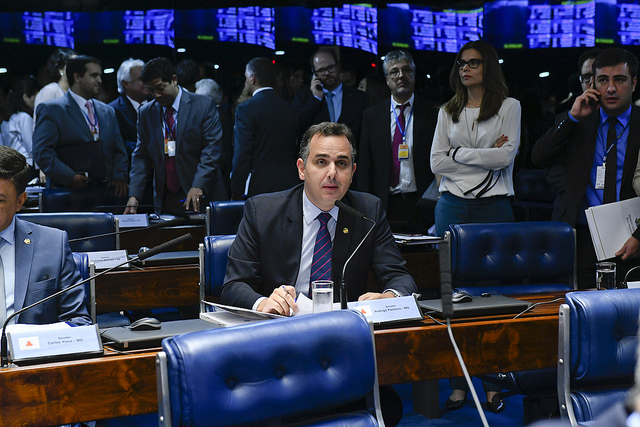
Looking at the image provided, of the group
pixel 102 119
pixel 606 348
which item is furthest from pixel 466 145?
pixel 102 119

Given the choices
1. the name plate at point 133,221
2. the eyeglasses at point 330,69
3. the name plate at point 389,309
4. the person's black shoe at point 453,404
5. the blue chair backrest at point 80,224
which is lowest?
the person's black shoe at point 453,404

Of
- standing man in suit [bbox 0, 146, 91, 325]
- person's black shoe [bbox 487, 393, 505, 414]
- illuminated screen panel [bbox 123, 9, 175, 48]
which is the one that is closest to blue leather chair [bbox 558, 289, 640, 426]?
standing man in suit [bbox 0, 146, 91, 325]

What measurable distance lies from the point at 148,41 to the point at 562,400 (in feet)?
17.8

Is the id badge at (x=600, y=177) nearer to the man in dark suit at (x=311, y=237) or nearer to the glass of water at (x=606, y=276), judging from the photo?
the glass of water at (x=606, y=276)

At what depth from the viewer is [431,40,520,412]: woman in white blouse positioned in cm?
374

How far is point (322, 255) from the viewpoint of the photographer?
2.56m

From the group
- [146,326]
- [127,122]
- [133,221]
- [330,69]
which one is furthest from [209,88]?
[146,326]

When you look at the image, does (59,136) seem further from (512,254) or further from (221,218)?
(512,254)

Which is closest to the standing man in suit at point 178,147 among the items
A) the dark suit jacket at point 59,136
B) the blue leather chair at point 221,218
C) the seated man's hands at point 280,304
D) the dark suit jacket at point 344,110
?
the dark suit jacket at point 59,136

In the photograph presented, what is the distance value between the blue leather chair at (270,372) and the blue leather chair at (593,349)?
1.68 feet

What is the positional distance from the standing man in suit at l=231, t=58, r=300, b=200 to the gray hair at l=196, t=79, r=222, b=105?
1321mm

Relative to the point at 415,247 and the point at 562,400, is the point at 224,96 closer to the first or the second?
the point at 415,247

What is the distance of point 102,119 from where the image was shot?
563cm

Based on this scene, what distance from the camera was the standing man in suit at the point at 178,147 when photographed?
4957mm
